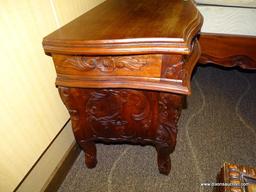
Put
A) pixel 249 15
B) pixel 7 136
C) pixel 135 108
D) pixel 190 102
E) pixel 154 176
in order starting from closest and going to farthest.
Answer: pixel 7 136, pixel 135 108, pixel 154 176, pixel 249 15, pixel 190 102

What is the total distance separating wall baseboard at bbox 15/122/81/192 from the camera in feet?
2.38

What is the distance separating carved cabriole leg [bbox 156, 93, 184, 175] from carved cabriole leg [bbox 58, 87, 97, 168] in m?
0.25

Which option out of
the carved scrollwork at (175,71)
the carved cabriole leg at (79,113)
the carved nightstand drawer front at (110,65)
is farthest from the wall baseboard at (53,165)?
the carved scrollwork at (175,71)

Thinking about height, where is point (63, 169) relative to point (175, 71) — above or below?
below

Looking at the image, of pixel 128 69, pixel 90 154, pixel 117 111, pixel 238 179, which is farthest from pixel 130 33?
pixel 90 154

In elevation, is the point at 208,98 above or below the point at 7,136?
below

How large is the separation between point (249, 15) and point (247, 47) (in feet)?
0.50

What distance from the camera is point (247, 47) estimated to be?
3.50 feet

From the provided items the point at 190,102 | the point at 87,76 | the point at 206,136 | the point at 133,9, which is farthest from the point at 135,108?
the point at 190,102

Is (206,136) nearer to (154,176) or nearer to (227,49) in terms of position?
(154,176)

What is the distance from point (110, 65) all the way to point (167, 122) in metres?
0.26

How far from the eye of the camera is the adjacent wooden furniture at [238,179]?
465mm

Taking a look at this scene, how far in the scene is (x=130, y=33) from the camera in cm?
56

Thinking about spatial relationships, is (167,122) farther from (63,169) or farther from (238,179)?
(63,169)
